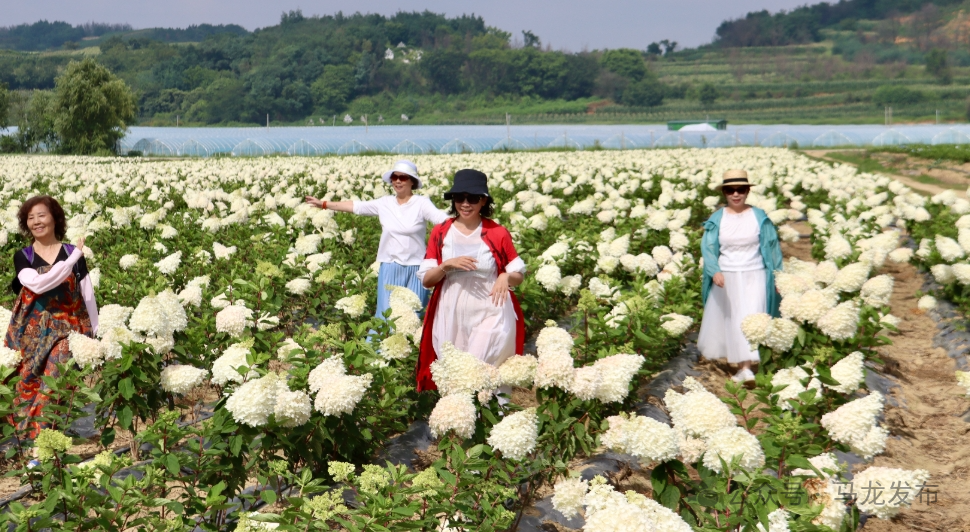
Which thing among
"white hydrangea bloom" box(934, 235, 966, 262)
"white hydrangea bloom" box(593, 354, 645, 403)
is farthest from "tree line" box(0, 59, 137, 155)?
"white hydrangea bloom" box(593, 354, 645, 403)

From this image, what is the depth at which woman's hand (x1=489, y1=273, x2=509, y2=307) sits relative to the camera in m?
4.70

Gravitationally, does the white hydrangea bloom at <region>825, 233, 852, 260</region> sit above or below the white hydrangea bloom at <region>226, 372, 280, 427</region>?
below

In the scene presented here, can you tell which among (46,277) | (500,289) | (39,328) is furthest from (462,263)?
(39,328)

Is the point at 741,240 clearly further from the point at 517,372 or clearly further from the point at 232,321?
the point at 232,321

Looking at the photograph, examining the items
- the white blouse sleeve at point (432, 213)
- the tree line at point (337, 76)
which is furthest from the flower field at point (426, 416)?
the tree line at point (337, 76)

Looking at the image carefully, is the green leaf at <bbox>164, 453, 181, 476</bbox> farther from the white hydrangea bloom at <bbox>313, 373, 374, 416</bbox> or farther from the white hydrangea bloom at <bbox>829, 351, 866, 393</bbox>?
the white hydrangea bloom at <bbox>829, 351, 866, 393</bbox>

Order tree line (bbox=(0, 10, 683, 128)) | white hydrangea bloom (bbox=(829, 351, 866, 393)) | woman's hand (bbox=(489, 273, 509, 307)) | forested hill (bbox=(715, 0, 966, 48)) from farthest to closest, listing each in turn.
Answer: forested hill (bbox=(715, 0, 966, 48))
tree line (bbox=(0, 10, 683, 128))
woman's hand (bbox=(489, 273, 509, 307))
white hydrangea bloom (bbox=(829, 351, 866, 393))

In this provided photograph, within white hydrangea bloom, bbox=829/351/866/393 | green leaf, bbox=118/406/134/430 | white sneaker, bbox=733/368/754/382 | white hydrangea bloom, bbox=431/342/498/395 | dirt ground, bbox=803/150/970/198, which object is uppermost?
white hydrangea bloom, bbox=431/342/498/395

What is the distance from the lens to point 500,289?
4707mm

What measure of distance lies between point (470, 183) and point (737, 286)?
2.79 m

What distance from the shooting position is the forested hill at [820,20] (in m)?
168

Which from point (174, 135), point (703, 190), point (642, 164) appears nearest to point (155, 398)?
point (703, 190)

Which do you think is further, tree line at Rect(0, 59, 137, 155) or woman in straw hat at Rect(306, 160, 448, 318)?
tree line at Rect(0, 59, 137, 155)

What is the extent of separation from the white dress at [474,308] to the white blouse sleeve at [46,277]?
192 centimetres
